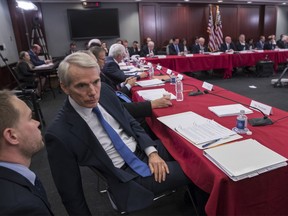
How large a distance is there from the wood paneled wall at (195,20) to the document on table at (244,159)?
8627 mm

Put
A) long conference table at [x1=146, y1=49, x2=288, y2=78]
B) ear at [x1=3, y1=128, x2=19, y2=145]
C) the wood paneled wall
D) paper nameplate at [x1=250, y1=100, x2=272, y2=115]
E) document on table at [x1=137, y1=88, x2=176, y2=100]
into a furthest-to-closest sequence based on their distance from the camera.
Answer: the wood paneled wall
long conference table at [x1=146, y1=49, x2=288, y2=78]
document on table at [x1=137, y1=88, x2=176, y2=100]
paper nameplate at [x1=250, y1=100, x2=272, y2=115]
ear at [x1=3, y1=128, x2=19, y2=145]

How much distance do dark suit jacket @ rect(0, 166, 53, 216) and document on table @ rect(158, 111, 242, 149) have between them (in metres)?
0.78

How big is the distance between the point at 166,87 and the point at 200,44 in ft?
19.9

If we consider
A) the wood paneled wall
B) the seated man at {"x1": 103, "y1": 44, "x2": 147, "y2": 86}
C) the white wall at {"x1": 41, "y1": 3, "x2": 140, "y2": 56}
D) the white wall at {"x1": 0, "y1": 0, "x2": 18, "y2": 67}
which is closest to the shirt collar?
the seated man at {"x1": 103, "y1": 44, "x2": 147, "y2": 86}

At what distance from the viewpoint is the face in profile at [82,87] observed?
1.19 metres

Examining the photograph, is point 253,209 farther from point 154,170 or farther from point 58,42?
point 58,42

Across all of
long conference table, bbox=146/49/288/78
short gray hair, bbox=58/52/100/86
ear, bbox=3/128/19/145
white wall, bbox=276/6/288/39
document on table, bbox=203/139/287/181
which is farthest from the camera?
white wall, bbox=276/6/288/39

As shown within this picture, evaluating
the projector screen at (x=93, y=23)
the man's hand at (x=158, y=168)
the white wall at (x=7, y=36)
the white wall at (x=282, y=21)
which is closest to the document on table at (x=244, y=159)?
the man's hand at (x=158, y=168)

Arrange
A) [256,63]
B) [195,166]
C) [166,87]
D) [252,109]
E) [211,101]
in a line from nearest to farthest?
[195,166] < [252,109] < [211,101] < [166,87] < [256,63]

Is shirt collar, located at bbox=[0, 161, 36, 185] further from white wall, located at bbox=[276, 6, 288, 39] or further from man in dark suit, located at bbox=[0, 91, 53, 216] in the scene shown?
white wall, located at bbox=[276, 6, 288, 39]

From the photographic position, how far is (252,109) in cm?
158

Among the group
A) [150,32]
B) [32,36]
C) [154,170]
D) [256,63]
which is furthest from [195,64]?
[32,36]

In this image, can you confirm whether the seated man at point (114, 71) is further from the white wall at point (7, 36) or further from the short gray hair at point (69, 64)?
the white wall at point (7, 36)

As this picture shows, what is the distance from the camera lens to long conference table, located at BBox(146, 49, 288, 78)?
6037mm
